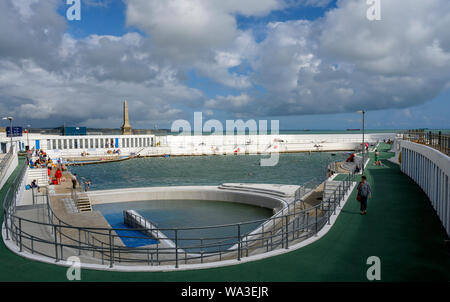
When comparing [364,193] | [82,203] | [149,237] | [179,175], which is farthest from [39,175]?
[364,193]

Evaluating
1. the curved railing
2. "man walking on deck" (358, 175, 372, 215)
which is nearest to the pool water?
the curved railing

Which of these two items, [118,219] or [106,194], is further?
[106,194]

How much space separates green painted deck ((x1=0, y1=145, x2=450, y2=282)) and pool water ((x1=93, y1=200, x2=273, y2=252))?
885 centimetres

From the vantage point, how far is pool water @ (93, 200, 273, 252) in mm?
18869

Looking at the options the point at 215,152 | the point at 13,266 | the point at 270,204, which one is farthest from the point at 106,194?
the point at 215,152

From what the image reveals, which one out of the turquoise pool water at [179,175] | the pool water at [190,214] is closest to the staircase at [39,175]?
→ the pool water at [190,214]

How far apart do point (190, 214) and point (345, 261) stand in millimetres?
16003

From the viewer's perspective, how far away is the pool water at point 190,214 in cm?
1887

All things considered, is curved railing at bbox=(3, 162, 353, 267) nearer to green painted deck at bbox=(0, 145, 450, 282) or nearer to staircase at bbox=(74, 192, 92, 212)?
green painted deck at bbox=(0, 145, 450, 282)

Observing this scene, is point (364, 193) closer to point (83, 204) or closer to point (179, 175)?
point (83, 204)

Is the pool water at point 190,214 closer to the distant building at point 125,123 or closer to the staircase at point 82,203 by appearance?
the staircase at point 82,203

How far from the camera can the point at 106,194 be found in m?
26.2
